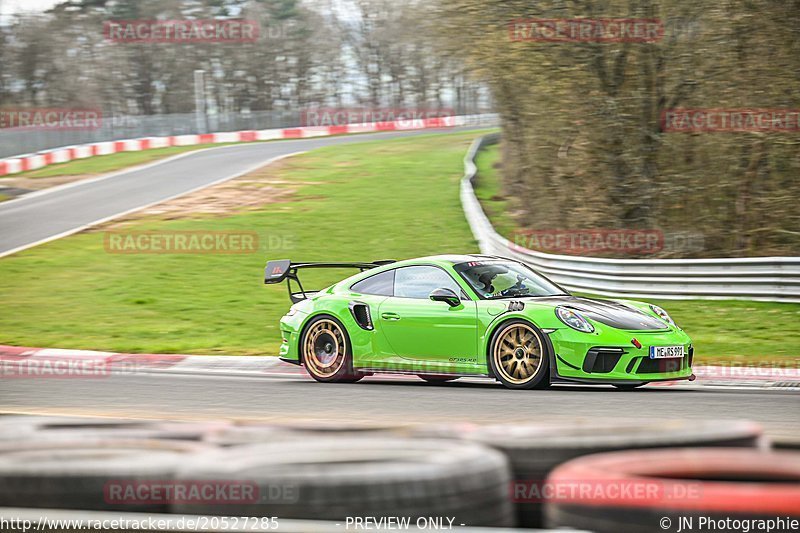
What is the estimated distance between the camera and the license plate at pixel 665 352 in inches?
336

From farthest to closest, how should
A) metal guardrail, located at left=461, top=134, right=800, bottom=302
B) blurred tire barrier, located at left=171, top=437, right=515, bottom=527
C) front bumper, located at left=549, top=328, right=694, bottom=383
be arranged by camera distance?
metal guardrail, located at left=461, top=134, right=800, bottom=302, front bumper, located at left=549, top=328, right=694, bottom=383, blurred tire barrier, located at left=171, top=437, right=515, bottom=527

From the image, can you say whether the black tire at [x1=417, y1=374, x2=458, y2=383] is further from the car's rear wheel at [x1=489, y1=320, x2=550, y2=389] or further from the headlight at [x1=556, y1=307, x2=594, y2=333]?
the headlight at [x1=556, y1=307, x2=594, y2=333]

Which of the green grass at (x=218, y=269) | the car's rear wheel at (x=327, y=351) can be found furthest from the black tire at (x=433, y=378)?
the green grass at (x=218, y=269)

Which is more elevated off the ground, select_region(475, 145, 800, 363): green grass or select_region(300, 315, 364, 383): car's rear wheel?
select_region(300, 315, 364, 383): car's rear wheel

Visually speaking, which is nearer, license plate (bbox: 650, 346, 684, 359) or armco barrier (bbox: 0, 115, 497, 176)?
license plate (bbox: 650, 346, 684, 359)

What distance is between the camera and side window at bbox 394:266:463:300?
31.3ft

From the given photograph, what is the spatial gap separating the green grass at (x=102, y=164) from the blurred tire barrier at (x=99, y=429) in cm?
3289

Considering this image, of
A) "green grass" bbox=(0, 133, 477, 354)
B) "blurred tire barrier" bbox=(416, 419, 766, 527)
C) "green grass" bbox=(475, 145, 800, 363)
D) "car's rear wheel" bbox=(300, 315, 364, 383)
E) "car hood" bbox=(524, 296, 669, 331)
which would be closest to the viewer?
"blurred tire barrier" bbox=(416, 419, 766, 527)

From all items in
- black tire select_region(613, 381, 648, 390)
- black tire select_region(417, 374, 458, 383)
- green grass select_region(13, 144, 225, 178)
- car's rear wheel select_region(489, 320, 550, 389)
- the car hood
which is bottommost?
black tire select_region(417, 374, 458, 383)

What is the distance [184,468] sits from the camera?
11.6 ft

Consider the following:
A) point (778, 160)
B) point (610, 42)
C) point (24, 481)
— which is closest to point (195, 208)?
point (610, 42)

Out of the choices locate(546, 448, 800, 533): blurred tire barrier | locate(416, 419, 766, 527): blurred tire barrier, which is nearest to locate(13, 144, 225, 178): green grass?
locate(416, 419, 766, 527): blurred tire barrier

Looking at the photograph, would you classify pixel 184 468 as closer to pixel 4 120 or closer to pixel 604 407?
pixel 604 407

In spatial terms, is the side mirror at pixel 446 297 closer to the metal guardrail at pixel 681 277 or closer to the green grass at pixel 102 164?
the metal guardrail at pixel 681 277
